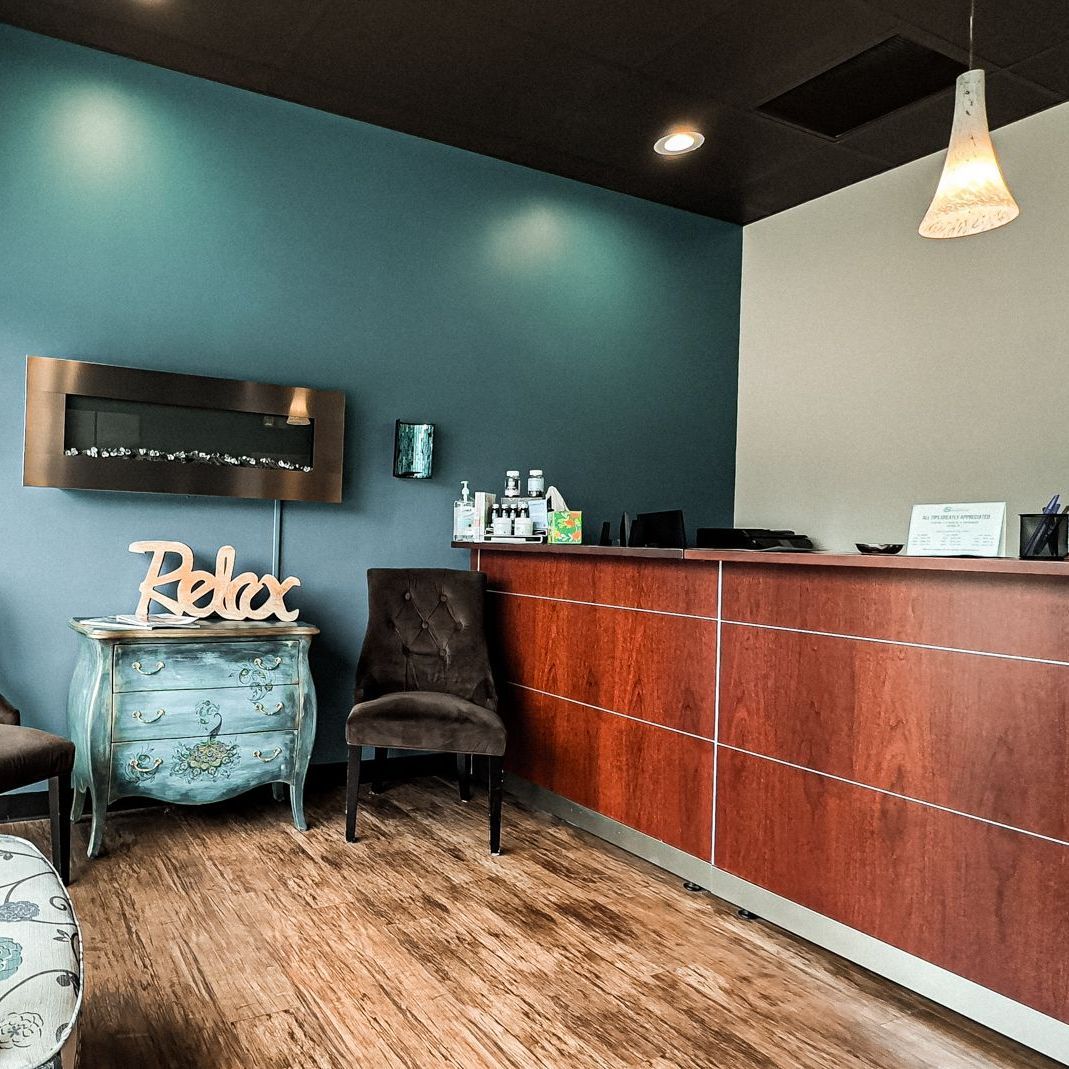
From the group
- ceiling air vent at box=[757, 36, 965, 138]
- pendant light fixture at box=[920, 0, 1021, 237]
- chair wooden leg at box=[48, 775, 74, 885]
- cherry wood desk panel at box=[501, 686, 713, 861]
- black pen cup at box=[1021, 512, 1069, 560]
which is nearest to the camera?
black pen cup at box=[1021, 512, 1069, 560]

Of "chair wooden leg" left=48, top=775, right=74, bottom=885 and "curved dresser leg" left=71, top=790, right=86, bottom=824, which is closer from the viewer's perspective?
"chair wooden leg" left=48, top=775, right=74, bottom=885

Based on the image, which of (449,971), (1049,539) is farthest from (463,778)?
(1049,539)

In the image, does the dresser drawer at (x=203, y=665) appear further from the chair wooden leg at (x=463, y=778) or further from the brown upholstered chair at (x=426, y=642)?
the chair wooden leg at (x=463, y=778)

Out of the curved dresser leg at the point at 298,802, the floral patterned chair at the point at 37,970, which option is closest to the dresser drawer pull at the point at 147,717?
the curved dresser leg at the point at 298,802

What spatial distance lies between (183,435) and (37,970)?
2587 millimetres

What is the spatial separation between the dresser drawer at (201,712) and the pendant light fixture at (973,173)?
2.73m

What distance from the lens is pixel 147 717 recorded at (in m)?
3.17

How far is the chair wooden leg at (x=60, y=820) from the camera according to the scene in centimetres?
272

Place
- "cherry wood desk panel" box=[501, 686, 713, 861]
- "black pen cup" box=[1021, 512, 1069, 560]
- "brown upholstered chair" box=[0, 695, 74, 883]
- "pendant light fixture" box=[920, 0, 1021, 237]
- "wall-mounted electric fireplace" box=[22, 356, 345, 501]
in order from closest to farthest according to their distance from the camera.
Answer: "black pen cup" box=[1021, 512, 1069, 560]
"pendant light fixture" box=[920, 0, 1021, 237]
"brown upholstered chair" box=[0, 695, 74, 883]
"cherry wood desk panel" box=[501, 686, 713, 861]
"wall-mounted electric fireplace" box=[22, 356, 345, 501]

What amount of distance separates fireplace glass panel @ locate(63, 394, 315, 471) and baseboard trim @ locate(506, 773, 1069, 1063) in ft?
6.41

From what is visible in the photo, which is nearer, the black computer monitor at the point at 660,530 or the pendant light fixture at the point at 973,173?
the pendant light fixture at the point at 973,173

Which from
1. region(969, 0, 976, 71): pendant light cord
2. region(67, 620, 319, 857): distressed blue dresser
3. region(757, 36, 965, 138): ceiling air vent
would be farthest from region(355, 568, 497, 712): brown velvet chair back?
region(969, 0, 976, 71): pendant light cord

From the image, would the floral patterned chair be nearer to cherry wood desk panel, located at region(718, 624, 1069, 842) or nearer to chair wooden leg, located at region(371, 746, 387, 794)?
cherry wood desk panel, located at region(718, 624, 1069, 842)

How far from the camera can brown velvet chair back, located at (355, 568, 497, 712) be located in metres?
3.69
